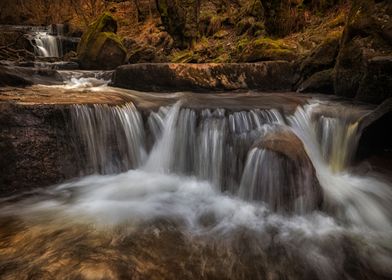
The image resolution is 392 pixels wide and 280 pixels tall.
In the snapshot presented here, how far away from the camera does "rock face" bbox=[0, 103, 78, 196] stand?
174 inches

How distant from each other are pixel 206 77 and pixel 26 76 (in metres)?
4.84

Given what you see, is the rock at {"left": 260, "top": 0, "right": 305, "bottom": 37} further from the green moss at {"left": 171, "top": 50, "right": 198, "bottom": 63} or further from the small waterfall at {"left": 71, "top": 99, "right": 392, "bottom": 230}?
the small waterfall at {"left": 71, "top": 99, "right": 392, "bottom": 230}

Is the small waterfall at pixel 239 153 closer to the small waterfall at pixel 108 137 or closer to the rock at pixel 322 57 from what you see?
the small waterfall at pixel 108 137

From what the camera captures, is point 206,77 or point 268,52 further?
point 268,52

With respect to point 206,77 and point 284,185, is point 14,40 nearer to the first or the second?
point 206,77

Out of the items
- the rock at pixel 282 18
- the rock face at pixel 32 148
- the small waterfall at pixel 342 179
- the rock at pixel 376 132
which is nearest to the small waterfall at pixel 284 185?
the small waterfall at pixel 342 179

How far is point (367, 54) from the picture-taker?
6246 millimetres

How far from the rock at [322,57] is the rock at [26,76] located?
7091 mm

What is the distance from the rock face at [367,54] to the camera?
5.69 m

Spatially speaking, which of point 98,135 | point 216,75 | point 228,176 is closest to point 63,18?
point 216,75

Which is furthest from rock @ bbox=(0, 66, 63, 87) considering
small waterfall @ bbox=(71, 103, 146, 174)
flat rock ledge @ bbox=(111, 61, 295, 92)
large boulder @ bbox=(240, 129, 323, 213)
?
large boulder @ bbox=(240, 129, 323, 213)

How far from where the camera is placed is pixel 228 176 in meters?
5.05

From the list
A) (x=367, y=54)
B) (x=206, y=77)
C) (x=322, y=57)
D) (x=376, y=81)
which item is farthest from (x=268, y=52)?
(x=376, y=81)

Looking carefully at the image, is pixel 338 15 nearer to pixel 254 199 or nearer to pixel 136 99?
pixel 136 99
